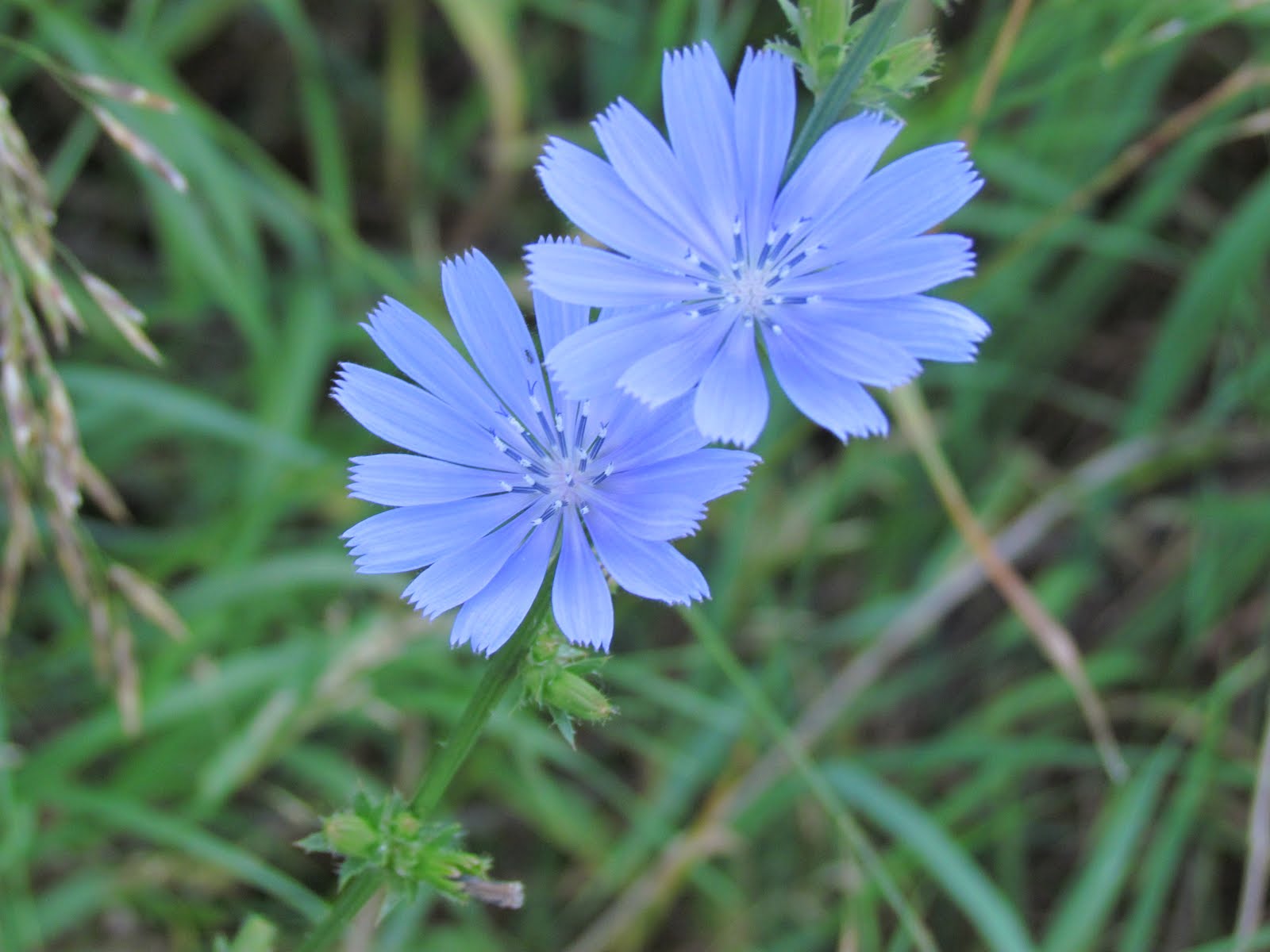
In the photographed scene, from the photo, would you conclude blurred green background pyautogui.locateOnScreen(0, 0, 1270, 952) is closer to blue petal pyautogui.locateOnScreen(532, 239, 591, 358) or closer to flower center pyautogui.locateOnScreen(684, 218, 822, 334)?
flower center pyautogui.locateOnScreen(684, 218, 822, 334)

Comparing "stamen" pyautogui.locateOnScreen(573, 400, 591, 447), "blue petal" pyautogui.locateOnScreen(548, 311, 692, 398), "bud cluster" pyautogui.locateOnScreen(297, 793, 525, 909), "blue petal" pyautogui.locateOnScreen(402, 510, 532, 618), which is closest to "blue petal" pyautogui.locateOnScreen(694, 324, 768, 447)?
"blue petal" pyautogui.locateOnScreen(548, 311, 692, 398)

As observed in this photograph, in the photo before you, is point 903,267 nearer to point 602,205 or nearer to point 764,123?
point 764,123

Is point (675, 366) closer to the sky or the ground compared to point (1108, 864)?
closer to the sky

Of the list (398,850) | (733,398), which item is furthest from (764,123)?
(398,850)

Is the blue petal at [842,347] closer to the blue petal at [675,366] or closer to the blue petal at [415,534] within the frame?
the blue petal at [675,366]

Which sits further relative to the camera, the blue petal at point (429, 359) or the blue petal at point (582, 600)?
the blue petal at point (429, 359)

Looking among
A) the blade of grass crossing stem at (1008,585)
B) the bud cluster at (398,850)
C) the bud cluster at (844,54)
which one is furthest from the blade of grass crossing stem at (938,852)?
the bud cluster at (844,54)

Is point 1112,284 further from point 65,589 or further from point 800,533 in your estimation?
point 65,589
